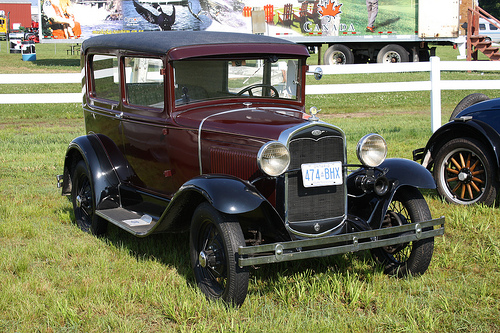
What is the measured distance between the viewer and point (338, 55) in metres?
23.8

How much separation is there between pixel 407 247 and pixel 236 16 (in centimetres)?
2018

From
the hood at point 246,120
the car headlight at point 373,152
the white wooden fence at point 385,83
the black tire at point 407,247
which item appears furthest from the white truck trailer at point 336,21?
the car headlight at point 373,152

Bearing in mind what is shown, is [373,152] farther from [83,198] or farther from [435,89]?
[435,89]

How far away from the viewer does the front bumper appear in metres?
3.28

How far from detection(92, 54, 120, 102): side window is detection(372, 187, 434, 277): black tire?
2669 millimetres

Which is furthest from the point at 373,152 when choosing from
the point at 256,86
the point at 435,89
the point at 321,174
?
the point at 435,89

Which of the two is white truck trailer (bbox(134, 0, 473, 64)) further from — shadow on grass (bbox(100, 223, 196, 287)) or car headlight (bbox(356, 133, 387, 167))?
car headlight (bbox(356, 133, 387, 167))

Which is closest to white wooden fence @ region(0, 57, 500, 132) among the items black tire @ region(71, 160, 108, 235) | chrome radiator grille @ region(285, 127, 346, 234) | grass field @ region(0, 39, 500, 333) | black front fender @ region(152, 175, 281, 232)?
grass field @ region(0, 39, 500, 333)

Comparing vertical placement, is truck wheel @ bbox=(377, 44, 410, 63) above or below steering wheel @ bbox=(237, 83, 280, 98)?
above

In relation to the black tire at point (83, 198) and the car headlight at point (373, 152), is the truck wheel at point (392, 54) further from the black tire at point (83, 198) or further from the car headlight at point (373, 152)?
the car headlight at point (373, 152)

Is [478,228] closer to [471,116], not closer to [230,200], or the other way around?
[471,116]

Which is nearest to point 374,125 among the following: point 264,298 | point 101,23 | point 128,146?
point 128,146

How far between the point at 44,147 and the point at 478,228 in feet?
22.5

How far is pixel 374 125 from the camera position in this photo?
1084 cm
